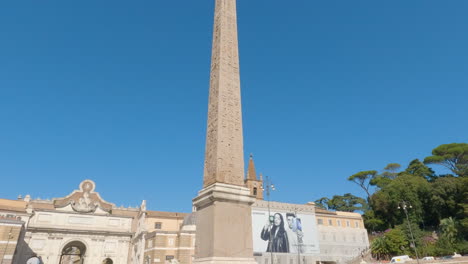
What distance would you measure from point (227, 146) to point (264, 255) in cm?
2822

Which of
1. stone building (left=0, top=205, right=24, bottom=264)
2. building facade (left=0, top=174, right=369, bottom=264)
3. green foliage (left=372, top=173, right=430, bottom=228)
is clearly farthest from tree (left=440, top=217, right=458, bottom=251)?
stone building (left=0, top=205, right=24, bottom=264)

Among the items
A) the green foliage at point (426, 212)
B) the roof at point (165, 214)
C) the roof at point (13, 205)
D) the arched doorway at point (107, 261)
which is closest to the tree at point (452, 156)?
the green foliage at point (426, 212)

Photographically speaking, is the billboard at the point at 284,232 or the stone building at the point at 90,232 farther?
the billboard at the point at 284,232

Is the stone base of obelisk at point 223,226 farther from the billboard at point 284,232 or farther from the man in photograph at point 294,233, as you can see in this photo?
the man in photograph at point 294,233

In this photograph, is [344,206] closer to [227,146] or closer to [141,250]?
[141,250]

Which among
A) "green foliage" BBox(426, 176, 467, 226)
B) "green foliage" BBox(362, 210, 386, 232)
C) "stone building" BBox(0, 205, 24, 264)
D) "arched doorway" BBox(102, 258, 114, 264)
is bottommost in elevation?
"arched doorway" BBox(102, 258, 114, 264)

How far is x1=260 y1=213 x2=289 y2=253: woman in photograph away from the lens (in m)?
33.5

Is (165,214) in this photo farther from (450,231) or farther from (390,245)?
(450,231)

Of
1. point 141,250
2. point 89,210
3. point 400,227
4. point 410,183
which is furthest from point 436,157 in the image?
point 89,210

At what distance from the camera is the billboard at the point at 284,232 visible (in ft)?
109

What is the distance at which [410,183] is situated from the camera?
39812 millimetres

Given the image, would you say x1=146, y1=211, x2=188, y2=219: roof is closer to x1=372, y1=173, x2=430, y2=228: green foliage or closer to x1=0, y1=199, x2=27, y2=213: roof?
x1=0, y1=199, x2=27, y2=213: roof

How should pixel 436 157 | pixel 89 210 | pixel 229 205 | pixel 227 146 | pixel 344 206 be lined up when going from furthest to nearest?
pixel 344 206
pixel 436 157
pixel 89 210
pixel 227 146
pixel 229 205

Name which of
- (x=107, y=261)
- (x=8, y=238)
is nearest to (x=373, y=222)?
(x=107, y=261)
